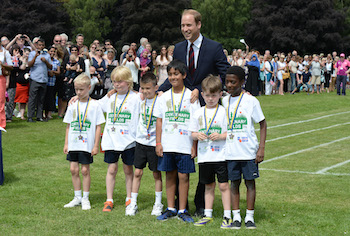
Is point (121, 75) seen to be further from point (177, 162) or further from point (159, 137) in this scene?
point (177, 162)

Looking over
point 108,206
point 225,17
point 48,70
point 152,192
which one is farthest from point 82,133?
point 225,17

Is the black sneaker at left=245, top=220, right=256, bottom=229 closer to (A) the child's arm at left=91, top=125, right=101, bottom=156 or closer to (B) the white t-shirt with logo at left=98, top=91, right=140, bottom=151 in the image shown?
(B) the white t-shirt with logo at left=98, top=91, right=140, bottom=151

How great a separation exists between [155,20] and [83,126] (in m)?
57.0

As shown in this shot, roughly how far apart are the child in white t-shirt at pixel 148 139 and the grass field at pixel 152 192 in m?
0.23

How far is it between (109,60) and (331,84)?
63.0 feet

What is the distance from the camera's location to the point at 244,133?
6.54 m

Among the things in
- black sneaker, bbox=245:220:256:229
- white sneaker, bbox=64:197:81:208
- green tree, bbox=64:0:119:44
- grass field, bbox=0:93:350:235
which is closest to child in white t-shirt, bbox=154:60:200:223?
grass field, bbox=0:93:350:235

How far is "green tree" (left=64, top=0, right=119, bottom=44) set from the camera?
71.6m

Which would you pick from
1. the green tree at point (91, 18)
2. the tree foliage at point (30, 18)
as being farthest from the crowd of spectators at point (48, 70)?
the green tree at point (91, 18)

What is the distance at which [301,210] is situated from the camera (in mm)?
7461

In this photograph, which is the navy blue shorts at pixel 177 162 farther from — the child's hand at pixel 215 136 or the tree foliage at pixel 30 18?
the tree foliage at pixel 30 18

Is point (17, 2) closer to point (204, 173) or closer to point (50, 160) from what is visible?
point (50, 160)

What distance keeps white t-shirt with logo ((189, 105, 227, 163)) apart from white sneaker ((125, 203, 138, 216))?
1.23 m

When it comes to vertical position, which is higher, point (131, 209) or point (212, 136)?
point (212, 136)
